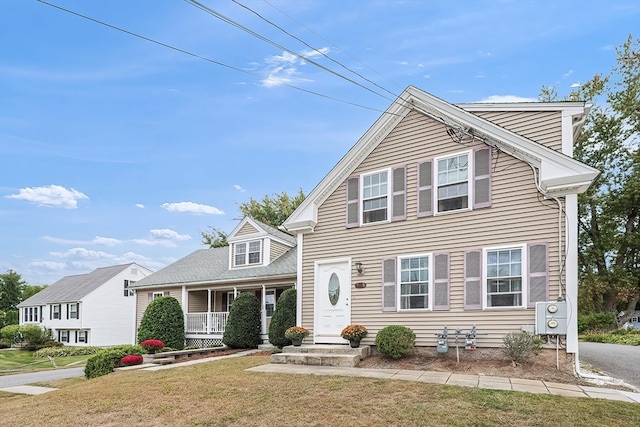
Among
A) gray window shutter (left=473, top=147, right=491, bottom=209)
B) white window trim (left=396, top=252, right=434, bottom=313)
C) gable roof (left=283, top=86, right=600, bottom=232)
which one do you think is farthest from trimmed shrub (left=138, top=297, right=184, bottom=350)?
gray window shutter (left=473, top=147, right=491, bottom=209)

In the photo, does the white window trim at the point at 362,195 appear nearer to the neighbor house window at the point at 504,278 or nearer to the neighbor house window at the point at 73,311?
the neighbor house window at the point at 504,278

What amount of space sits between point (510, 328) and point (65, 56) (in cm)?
1238

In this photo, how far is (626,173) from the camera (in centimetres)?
2639

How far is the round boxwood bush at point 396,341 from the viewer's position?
11109 mm

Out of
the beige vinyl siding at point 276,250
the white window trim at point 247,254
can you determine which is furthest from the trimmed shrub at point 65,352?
the beige vinyl siding at point 276,250

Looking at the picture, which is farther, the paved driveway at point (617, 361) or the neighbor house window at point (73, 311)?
the neighbor house window at point (73, 311)

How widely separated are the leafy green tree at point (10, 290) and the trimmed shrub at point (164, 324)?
125 feet

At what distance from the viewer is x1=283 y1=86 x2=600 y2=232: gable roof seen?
33.2ft

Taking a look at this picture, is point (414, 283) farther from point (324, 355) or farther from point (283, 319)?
point (283, 319)

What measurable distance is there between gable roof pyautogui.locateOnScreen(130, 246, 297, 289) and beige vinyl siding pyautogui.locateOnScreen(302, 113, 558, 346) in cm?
427

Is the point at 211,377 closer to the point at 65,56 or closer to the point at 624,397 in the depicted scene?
the point at 624,397

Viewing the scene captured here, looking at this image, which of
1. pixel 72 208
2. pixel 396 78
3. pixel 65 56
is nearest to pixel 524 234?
pixel 396 78

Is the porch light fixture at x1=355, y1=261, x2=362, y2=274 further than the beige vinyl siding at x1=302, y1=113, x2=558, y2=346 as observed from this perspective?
Yes

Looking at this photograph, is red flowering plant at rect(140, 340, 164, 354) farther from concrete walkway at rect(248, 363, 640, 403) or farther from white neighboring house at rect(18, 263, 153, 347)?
white neighboring house at rect(18, 263, 153, 347)
